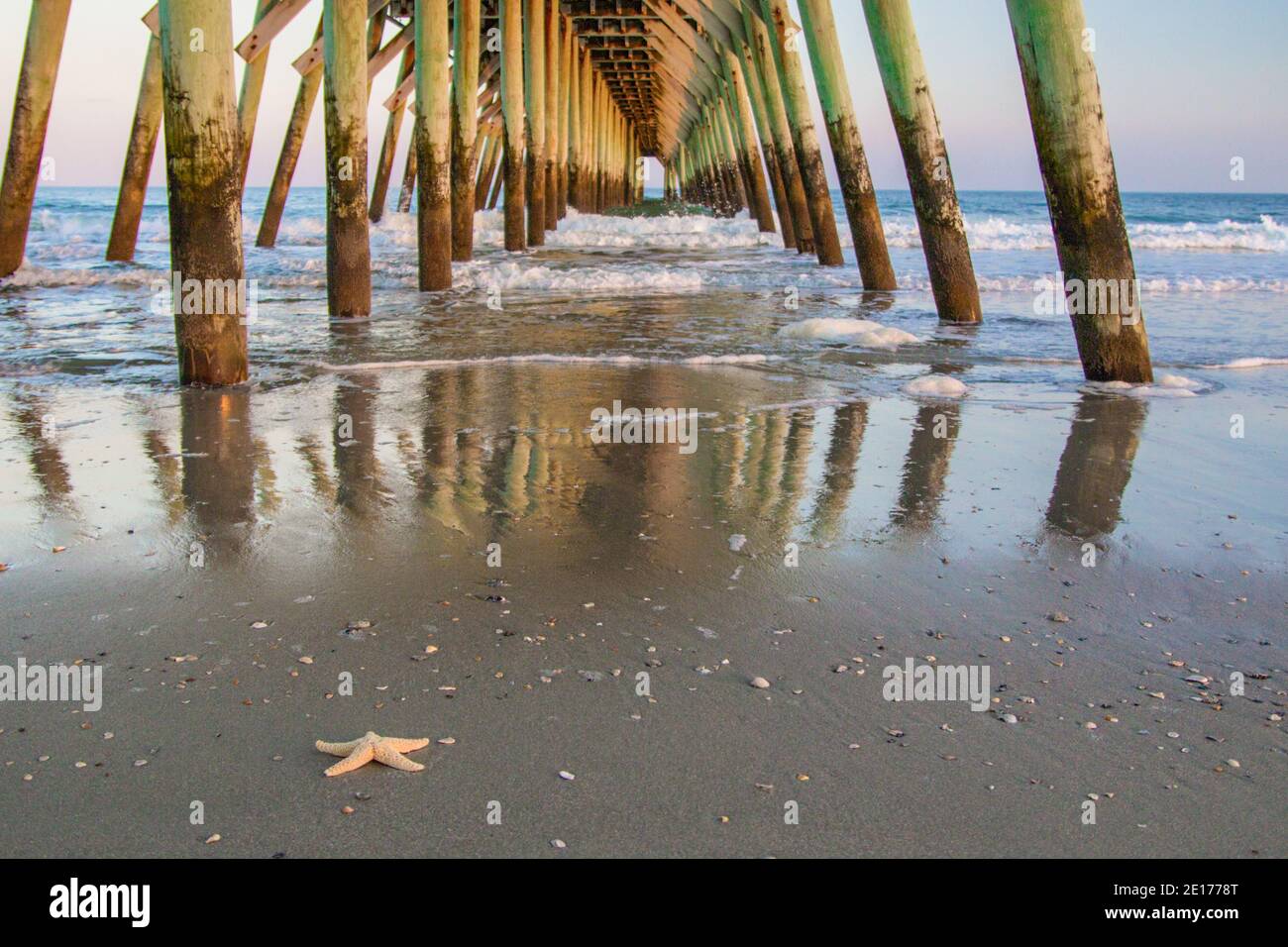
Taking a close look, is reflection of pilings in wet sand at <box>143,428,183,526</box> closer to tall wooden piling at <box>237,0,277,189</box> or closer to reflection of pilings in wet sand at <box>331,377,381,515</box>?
reflection of pilings in wet sand at <box>331,377,381,515</box>

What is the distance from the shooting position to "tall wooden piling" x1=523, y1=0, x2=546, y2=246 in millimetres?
17734

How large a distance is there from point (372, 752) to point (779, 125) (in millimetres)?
16386

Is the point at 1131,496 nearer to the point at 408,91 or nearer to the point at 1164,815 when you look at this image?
the point at 1164,815

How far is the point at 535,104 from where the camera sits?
1817 centimetres

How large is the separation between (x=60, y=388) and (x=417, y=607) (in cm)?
411

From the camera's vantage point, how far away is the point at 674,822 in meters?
1.92

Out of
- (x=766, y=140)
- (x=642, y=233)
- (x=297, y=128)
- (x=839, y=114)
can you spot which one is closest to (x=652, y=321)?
(x=839, y=114)

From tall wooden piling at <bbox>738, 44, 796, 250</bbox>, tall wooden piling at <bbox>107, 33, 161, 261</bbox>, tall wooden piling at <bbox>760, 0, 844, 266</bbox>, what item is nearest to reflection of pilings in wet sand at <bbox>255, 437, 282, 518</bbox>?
tall wooden piling at <bbox>107, 33, 161, 261</bbox>

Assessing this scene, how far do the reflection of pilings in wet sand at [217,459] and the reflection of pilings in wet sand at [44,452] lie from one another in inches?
16.0

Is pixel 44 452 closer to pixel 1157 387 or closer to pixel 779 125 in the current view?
pixel 1157 387

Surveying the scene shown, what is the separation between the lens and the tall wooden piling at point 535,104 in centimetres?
1773

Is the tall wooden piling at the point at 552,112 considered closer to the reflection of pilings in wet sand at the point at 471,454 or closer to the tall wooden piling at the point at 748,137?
the tall wooden piling at the point at 748,137

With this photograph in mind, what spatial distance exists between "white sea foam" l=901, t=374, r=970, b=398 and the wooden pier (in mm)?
716
